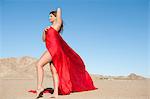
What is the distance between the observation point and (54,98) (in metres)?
7.50

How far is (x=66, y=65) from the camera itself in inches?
336

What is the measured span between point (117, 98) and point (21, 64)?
42.0 metres

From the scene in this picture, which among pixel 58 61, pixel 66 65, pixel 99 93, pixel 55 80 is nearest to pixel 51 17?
pixel 58 61

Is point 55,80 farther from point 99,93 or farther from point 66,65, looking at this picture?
point 99,93

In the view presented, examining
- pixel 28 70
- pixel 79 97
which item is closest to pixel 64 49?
pixel 79 97

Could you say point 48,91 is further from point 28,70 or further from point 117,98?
point 28,70

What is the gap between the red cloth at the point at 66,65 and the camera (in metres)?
8.00

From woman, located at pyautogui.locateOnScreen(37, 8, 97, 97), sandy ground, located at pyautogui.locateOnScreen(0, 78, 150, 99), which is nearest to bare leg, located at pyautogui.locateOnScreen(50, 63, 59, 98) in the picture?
woman, located at pyautogui.locateOnScreen(37, 8, 97, 97)

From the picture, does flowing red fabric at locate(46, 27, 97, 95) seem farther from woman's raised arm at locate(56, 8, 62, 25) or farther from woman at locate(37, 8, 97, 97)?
woman's raised arm at locate(56, 8, 62, 25)

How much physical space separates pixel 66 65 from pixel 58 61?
48 cm

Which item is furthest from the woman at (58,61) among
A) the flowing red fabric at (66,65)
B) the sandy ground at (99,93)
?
the sandy ground at (99,93)

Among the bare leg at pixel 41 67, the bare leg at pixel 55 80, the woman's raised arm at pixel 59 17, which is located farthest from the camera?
the woman's raised arm at pixel 59 17

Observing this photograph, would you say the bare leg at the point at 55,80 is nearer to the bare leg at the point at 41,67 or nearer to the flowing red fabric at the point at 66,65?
the flowing red fabric at the point at 66,65

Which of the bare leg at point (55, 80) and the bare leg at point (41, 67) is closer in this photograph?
the bare leg at point (55, 80)
